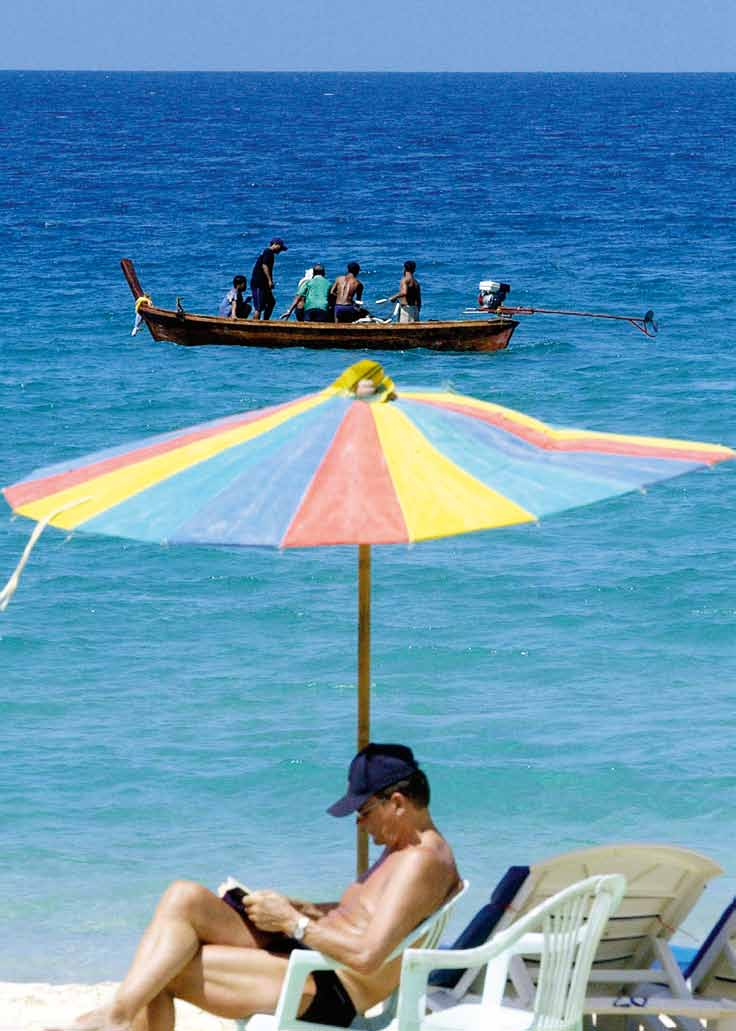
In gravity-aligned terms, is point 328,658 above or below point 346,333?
below

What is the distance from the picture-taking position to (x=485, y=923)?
15.9 feet

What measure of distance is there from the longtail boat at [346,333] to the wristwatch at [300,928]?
17650 mm

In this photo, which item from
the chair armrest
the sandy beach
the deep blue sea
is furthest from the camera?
the deep blue sea

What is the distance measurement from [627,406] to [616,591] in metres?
8.14

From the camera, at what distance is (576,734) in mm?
9969

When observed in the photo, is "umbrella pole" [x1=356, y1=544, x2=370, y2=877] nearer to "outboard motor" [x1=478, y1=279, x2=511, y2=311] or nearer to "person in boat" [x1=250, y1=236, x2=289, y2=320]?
"person in boat" [x1=250, y1=236, x2=289, y2=320]

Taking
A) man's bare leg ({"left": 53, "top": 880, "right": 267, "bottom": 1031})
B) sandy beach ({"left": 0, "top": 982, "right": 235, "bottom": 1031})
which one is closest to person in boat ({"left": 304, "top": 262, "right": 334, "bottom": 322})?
sandy beach ({"left": 0, "top": 982, "right": 235, "bottom": 1031})

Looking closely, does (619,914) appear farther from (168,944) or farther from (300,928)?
(168,944)

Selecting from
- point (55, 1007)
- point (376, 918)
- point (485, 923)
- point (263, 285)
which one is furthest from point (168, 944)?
point (263, 285)

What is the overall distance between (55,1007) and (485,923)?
217cm

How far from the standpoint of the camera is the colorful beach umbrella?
14.2 ft

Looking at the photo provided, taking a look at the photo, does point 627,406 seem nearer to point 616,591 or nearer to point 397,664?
point 616,591

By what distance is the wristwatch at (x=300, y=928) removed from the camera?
4473 mm

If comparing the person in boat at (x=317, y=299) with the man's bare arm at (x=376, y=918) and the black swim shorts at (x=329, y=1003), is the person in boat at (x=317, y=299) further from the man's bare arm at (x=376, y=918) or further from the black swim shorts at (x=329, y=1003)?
the black swim shorts at (x=329, y=1003)
